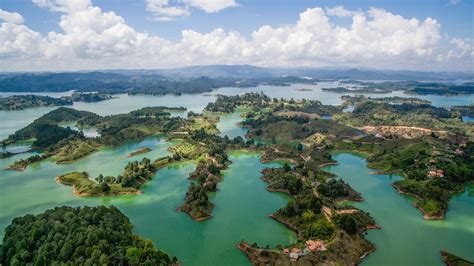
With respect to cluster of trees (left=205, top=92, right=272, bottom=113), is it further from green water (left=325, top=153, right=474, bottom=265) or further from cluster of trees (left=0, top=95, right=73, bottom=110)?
green water (left=325, top=153, right=474, bottom=265)

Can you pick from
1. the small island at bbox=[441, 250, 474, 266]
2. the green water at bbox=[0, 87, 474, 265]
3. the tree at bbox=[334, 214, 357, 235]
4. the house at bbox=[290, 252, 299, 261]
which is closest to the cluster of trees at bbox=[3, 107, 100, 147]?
the green water at bbox=[0, 87, 474, 265]

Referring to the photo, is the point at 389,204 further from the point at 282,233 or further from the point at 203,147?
the point at 203,147

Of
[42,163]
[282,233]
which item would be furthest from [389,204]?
[42,163]

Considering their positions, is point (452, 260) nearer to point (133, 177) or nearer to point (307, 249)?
point (307, 249)

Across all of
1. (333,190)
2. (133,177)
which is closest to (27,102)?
(133,177)

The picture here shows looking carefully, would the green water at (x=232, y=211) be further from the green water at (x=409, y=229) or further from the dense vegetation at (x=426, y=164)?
the dense vegetation at (x=426, y=164)

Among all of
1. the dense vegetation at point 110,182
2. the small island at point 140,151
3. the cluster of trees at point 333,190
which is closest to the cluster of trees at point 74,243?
the dense vegetation at point 110,182
